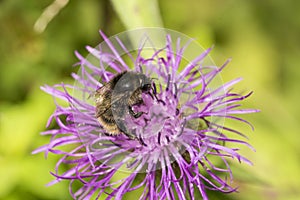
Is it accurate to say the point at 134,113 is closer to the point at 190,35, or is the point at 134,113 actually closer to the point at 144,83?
the point at 144,83

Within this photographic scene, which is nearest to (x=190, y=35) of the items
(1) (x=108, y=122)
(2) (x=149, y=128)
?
(2) (x=149, y=128)

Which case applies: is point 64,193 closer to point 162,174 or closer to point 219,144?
point 162,174

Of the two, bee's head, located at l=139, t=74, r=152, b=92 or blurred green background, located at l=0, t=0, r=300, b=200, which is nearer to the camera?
bee's head, located at l=139, t=74, r=152, b=92

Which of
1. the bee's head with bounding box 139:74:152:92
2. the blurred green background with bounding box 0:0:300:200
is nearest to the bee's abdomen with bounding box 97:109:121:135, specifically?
the bee's head with bounding box 139:74:152:92

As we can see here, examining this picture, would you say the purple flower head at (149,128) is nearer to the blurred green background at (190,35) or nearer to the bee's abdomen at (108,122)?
the bee's abdomen at (108,122)

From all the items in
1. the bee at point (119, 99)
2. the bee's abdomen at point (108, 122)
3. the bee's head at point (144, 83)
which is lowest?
the bee's abdomen at point (108, 122)

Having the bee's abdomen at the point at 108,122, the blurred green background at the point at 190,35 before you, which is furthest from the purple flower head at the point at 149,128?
the blurred green background at the point at 190,35

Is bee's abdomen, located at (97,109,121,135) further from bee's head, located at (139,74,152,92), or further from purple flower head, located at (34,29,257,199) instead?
bee's head, located at (139,74,152,92)
